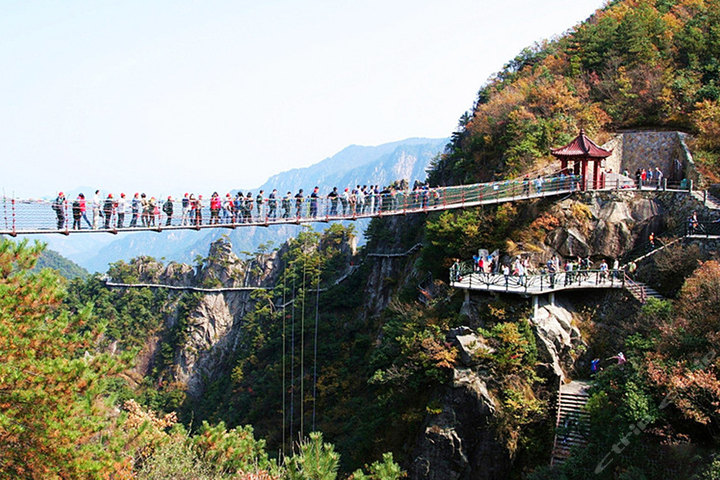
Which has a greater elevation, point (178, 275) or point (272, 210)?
point (272, 210)

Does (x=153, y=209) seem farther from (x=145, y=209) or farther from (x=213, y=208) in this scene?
(x=213, y=208)

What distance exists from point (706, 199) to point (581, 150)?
425cm

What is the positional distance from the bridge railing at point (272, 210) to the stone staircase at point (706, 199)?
3.80m

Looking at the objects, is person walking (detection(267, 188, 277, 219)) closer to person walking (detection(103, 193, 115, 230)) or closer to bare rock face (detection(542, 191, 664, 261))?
person walking (detection(103, 193, 115, 230))

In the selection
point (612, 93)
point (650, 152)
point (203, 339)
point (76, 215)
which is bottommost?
point (203, 339)

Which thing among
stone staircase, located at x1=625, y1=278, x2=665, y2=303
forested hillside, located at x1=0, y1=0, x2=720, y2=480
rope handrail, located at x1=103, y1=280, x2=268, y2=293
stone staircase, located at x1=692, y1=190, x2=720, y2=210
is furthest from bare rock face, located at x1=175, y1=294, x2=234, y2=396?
stone staircase, located at x1=692, y1=190, x2=720, y2=210

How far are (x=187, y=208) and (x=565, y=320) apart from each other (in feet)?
37.2

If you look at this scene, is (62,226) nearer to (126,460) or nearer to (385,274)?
(126,460)

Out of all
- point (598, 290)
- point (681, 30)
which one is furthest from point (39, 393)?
point (681, 30)

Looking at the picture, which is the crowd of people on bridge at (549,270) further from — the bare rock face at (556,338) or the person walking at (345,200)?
the person walking at (345,200)

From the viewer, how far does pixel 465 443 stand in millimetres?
18109

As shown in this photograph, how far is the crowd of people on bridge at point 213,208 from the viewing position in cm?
1582

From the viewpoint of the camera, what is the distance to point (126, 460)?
1234 cm

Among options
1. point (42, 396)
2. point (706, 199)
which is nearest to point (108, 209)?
point (42, 396)
